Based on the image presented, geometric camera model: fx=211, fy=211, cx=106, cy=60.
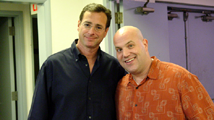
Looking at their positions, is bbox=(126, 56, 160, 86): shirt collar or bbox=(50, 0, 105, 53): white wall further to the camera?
bbox=(50, 0, 105, 53): white wall

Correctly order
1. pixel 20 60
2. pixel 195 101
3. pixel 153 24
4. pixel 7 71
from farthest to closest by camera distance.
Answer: pixel 7 71
pixel 20 60
pixel 153 24
pixel 195 101

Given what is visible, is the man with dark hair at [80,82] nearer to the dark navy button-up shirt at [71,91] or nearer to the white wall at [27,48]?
the dark navy button-up shirt at [71,91]

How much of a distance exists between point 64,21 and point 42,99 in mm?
912

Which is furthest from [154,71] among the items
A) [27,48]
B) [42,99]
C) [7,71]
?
[7,71]

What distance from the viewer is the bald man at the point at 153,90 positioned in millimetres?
1110

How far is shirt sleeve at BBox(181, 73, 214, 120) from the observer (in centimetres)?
108

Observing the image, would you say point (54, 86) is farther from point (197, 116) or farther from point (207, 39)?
point (207, 39)

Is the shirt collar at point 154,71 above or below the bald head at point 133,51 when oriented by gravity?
below

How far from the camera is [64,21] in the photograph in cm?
196

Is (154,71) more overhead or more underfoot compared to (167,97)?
more overhead

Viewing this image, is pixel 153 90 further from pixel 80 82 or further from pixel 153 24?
pixel 153 24

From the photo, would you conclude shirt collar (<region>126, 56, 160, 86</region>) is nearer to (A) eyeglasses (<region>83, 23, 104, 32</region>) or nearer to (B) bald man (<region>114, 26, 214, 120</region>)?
(B) bald man (<region>114, 26, 214, 120</region>)

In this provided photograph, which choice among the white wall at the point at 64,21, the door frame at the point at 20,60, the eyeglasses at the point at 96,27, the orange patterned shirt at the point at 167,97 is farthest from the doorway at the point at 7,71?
the orange patterned shirt at the point at 167,97

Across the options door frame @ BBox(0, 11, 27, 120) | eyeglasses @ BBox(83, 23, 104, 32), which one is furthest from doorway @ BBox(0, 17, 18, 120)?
eyeglasses @ BBox(83, 23, 104, 32)
